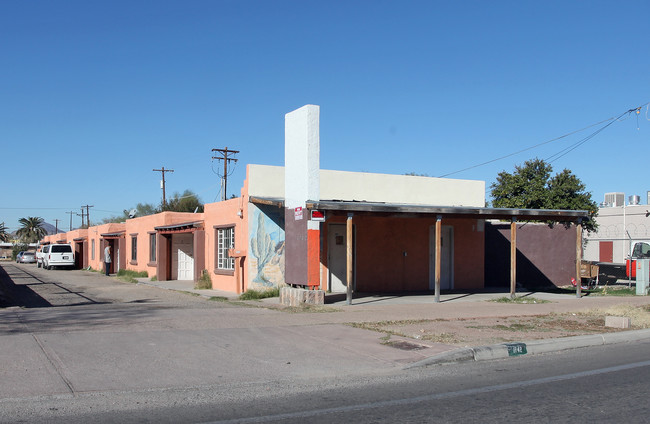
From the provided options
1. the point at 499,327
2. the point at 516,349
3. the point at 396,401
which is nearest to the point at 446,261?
the point at 499,327

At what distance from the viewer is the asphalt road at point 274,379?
20.1ft

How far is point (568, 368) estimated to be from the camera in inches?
335

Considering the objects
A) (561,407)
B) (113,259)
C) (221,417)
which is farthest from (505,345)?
(113,259)

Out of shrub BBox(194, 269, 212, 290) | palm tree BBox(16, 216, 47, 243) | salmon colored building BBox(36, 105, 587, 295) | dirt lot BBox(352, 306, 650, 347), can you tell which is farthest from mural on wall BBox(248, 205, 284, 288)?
palm tree BBox(16, 216, 47, 243)

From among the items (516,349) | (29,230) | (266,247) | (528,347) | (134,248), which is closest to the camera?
(516,349)

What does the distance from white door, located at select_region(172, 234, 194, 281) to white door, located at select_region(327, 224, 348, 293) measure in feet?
33.7

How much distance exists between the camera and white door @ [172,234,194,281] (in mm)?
27000

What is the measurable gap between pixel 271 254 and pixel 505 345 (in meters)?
10.1

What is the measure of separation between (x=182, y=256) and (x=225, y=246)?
7305mm

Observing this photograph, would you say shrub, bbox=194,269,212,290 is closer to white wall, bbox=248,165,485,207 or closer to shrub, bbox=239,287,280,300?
shrub, bbox=239,287,280,300

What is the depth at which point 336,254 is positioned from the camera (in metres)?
19.0

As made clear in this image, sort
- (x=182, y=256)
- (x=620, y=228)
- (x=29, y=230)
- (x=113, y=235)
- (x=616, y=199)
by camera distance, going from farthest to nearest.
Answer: (x=29, y=230) < (x=616, y=199) < (x=620, y=228) < (x=113, y=235) < (x=182, y=256)

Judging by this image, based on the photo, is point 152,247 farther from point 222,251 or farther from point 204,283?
point 222,251

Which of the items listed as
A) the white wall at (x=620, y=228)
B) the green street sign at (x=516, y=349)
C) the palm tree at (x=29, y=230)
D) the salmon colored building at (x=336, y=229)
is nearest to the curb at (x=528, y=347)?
the green street sign at (x=516, y=349)
